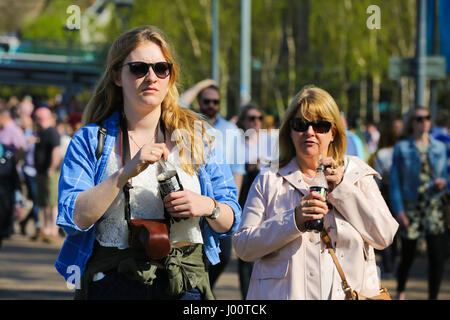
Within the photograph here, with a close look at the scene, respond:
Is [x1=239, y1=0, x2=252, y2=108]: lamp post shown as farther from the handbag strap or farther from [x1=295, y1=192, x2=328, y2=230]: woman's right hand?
[x1=295, y1=192, x2=328, y2=230]: woman's right hand

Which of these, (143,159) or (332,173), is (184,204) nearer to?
(143,159)

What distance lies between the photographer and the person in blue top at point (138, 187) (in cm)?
337

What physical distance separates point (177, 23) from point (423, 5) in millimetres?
30628

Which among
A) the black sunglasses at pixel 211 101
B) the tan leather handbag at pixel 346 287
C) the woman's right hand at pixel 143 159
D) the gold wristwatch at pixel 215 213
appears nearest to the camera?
the woman's right hand at pixel 143 159

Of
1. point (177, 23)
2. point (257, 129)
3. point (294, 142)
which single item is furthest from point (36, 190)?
point (177, 23)

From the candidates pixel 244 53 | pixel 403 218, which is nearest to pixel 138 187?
pixel 403 218

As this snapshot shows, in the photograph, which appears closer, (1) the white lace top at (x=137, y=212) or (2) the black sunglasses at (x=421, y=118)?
(1) the white lace top at (x=137, y=212)

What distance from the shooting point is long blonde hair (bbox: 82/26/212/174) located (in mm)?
3586

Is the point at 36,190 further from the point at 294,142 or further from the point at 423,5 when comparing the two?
the point at 294,142

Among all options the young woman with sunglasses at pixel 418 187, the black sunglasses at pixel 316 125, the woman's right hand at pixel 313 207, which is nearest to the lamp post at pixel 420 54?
the young woman with sunglasses at pixel 418 187

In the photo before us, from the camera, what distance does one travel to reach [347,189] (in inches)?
157

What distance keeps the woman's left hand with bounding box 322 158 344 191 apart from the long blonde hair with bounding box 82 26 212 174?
2.10 ft

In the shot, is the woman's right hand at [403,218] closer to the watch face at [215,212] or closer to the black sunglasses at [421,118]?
the black sunglasses at [421,118]
